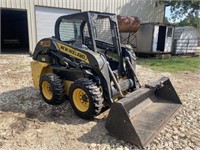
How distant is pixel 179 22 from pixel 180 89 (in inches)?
698

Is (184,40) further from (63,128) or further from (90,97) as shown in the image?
(63,128)

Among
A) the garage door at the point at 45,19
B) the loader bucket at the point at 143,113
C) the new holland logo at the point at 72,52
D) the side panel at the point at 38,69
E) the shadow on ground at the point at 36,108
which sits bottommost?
the shadow on ground at the point at 36,108

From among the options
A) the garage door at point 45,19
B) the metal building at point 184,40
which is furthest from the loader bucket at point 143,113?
the metal building at point 184,40

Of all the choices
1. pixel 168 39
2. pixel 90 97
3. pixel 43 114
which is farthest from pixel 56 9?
pixel 90 97

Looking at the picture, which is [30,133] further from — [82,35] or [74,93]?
[82,35]

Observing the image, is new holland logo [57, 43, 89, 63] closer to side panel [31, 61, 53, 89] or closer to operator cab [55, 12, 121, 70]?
operator cab [55, 12, 121, 70]

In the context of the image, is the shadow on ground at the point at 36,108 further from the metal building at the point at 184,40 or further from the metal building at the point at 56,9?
the metal building at the point at 184,40

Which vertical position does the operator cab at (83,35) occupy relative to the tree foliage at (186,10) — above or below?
below

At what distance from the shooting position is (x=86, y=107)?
3939 millimetres

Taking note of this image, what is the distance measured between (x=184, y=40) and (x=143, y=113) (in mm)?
12049

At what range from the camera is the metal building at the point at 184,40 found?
46.6ft

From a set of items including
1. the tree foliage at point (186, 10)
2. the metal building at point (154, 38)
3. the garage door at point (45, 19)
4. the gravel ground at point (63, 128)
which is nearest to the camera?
the gravel ground at point (63, 128)

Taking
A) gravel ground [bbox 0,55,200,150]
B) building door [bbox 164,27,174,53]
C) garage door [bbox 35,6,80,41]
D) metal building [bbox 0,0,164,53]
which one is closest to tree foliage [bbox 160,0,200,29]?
metal building [bbox 0,0,164,53]

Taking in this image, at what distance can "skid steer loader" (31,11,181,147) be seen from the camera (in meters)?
3.33
